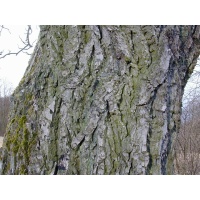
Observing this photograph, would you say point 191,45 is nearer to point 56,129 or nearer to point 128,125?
point 128,125

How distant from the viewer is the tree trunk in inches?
36.7

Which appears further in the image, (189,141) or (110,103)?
(189,141)

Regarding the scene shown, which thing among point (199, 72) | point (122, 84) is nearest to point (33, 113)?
point (122, 84)

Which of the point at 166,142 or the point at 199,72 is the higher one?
the point at 199,72

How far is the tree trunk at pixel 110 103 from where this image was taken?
932 mm

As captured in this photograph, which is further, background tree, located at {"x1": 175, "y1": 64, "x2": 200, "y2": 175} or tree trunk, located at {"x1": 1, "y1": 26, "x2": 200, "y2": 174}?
background tree, located at {"x1": 175, "y1": 64, "x2": 200, "y2": 175}

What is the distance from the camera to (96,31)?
97 cm

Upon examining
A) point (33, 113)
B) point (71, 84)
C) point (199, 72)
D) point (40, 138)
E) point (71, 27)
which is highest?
point (199, 72)

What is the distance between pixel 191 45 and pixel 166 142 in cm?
42

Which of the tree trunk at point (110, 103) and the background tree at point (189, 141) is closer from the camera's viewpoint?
the tree trunk at point (110, 103)

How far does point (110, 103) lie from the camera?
0.94 m
